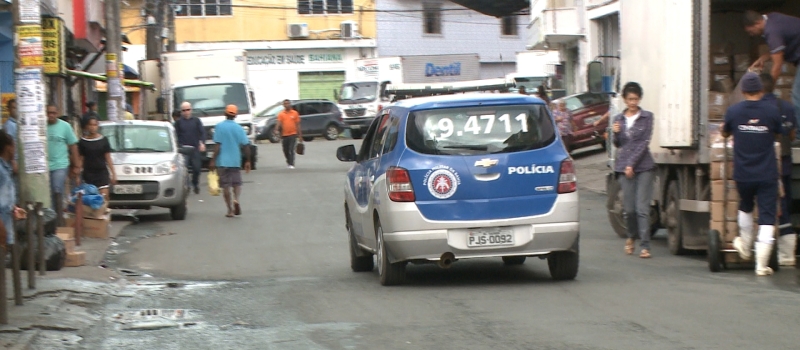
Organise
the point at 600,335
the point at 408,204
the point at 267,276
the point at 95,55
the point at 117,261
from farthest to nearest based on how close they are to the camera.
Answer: the point at 95,55
the point at 117,261
the point at 267,276
the point at 408,204
the point at 600,335

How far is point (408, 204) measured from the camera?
9773mm

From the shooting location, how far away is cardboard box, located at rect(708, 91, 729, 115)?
43.5 ft

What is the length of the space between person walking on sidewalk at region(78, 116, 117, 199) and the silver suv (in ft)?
6.07

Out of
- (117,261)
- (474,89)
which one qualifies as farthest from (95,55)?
(117,261)

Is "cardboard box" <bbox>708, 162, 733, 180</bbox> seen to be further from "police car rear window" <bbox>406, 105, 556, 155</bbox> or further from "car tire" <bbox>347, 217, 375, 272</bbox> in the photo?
"car tire" <bbox>347, 217, 375, 272</bbox>

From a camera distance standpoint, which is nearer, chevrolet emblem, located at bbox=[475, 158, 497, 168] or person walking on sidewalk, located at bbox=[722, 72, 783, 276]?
chevrolet emblem, located at bbox=[475, 158, 497, 168]

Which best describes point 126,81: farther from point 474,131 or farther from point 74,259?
point 474,131

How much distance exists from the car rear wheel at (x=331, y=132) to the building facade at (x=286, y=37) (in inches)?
498

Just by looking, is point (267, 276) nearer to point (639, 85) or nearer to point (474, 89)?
point (639, 85)

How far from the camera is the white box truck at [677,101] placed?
37.3 ft

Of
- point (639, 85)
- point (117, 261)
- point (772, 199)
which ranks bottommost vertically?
point (117, 261)

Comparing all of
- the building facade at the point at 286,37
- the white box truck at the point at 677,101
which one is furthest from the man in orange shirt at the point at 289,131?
the building facade at the point at 286,37

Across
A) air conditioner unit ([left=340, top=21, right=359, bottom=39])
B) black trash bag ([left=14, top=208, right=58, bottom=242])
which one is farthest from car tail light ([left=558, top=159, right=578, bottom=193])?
air conditioner unit ([left=340, top=21, right=359, bottom=39])

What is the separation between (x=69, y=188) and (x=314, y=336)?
10547mm
